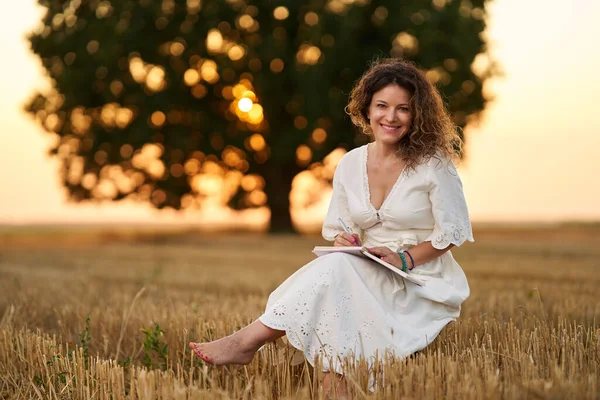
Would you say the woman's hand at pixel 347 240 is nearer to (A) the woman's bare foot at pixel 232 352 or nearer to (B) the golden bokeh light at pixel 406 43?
(A) the woman's bare foot at pixel 232 352

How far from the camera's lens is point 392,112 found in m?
4.13

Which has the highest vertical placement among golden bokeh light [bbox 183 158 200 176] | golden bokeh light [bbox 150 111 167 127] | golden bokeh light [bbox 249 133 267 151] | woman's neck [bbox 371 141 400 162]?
golden bokeh light [bbox 150 111 167 127]

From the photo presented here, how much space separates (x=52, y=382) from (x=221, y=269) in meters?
7.55

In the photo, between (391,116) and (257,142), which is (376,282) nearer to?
(391,116)

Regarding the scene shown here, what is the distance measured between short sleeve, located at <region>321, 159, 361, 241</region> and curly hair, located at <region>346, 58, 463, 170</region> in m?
0.44

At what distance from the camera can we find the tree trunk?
21891mm

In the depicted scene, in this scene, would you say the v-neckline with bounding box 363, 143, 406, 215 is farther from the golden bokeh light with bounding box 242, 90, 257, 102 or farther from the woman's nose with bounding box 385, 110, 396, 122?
the golden bokeh light with bounding box 242, 90, 257, 102

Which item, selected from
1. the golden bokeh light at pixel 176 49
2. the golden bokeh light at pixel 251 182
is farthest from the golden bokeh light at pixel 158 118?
the golden bokeh light at pixel 251 182

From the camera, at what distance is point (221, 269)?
11.5 metres

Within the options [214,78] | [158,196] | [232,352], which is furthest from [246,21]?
[232,352]

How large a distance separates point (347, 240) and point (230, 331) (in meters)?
1.11

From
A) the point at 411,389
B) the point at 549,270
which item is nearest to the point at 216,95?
the point at 549,270

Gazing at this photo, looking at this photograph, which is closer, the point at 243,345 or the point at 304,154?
the point at 243,345

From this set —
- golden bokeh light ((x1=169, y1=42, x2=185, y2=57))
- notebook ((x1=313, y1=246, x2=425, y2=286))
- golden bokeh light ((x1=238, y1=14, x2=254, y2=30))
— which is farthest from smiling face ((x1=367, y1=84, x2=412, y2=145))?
golden bokeh light ((x1=169, y1=42, x2=185, y2=57))
